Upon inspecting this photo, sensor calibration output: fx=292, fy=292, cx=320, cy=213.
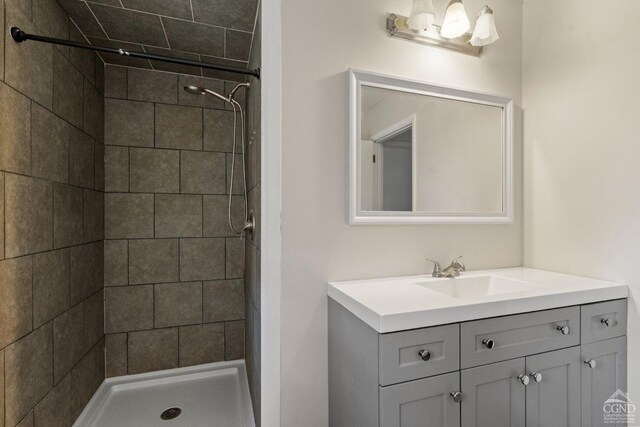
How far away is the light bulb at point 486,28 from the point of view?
1476 millimetres

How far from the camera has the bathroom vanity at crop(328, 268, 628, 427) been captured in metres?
0.93

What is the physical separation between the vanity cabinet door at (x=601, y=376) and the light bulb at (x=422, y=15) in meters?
1.57

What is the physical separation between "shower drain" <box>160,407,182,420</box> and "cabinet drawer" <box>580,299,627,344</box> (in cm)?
230

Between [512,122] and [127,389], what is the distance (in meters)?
3.18

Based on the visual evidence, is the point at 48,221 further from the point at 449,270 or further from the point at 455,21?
the point at 455,21

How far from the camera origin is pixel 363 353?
1.01 meters

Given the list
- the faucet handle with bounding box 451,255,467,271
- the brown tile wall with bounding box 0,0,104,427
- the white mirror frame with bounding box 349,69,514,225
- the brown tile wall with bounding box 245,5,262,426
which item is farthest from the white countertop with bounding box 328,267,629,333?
the brown tile wall with bounding box 0,0,104,427

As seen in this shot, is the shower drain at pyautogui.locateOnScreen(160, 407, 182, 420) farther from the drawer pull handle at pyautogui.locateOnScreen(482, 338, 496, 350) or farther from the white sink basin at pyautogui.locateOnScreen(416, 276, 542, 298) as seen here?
the drawer pull handle at pyautogui.locateOnScreen(482, 338, 496, 350)

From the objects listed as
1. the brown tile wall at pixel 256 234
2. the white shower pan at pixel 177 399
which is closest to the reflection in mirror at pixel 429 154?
the brown tile wall at pixel 256 234

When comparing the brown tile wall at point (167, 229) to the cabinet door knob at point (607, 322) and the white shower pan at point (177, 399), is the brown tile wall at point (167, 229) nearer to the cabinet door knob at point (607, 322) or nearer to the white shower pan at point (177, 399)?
the white shower pan at point (177, 399)

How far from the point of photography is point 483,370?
102 centimetres

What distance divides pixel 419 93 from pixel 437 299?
3.36 feet

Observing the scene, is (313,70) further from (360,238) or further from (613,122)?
(613,122)

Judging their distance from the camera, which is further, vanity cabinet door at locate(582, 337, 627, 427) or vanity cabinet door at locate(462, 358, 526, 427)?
vanity cabinet door at locate(582, 337, 627, 427)
